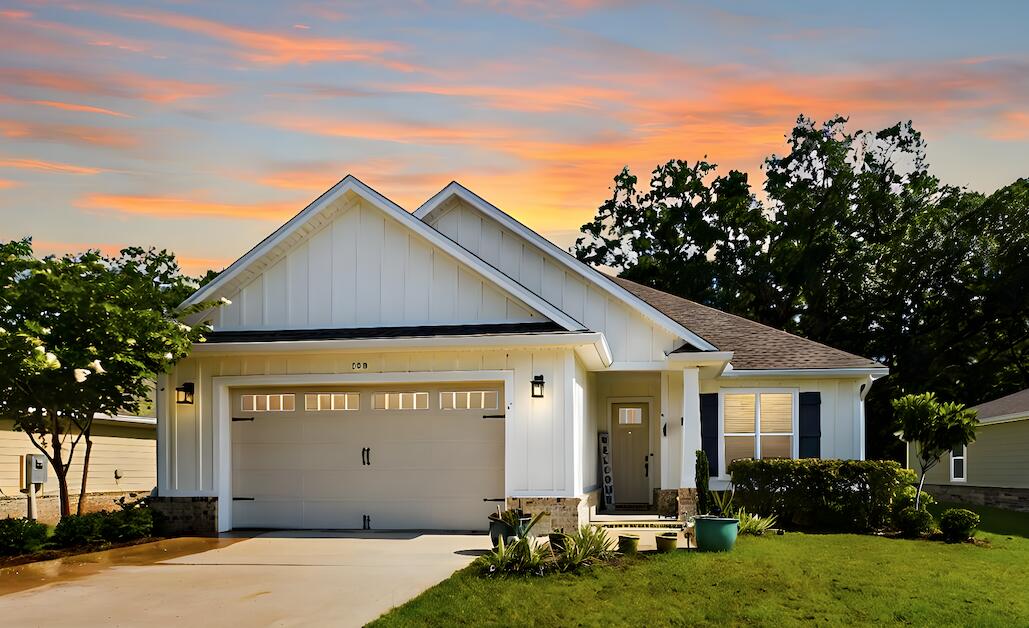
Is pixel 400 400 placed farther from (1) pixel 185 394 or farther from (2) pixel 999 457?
(2) pixel 999 457

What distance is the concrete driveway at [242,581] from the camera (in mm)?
9406

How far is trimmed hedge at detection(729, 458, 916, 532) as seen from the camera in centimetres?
1664

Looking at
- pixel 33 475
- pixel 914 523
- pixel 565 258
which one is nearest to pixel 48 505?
pixel 33 475

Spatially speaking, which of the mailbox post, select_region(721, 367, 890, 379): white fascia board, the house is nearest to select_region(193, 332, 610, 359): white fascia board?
the house

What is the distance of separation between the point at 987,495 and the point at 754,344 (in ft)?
37.7

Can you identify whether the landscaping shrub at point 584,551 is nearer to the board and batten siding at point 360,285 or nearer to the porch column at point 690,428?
the board and batten siding at point 360,285

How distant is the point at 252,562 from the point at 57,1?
32.5 ft

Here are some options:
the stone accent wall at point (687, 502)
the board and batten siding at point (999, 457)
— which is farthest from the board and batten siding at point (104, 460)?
the board and batten siding at point (999, 457)

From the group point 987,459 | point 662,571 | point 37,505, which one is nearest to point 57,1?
point 37,505

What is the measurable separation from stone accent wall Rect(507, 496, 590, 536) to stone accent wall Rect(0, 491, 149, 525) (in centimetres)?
930

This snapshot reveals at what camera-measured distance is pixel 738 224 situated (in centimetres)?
3909

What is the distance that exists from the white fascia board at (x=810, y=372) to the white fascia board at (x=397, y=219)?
4.65m

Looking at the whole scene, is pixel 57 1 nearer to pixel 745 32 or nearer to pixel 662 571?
pixel 745 32

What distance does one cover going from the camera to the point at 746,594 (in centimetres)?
1059
